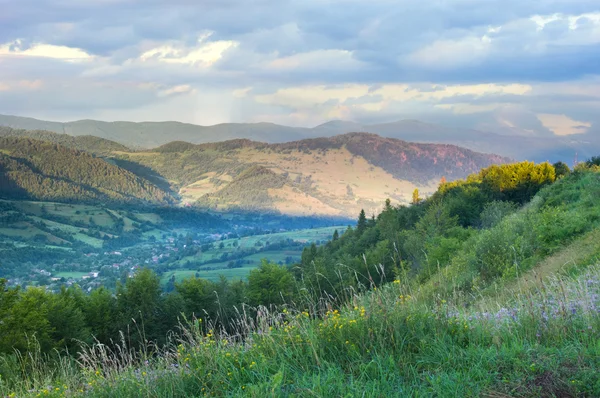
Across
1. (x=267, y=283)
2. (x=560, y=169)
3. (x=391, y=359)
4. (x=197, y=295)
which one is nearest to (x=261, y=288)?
(x=267, y=283)

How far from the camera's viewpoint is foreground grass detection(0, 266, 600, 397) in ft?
14.5

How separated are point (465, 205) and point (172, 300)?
143ft

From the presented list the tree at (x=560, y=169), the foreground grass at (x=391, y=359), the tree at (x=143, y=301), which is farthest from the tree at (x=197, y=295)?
the tree at (x=560, y=169)

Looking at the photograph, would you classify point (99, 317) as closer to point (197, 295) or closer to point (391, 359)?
point (197, 295)

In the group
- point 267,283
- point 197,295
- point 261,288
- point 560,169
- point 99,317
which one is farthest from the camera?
point 560,169

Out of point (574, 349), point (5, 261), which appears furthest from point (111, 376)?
point (5, 261)

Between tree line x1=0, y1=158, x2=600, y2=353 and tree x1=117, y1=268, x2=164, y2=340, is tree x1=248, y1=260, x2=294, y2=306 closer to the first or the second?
tree line x1=0, y1=158, x2=600, y2=353

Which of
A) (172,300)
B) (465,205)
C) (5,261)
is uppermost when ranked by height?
(465,205)

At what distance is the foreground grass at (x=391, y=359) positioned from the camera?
4410 millimetres

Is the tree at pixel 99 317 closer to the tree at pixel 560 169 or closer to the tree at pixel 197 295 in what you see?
the tree at pixel 197 295

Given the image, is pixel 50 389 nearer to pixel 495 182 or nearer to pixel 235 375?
pixel 235 375

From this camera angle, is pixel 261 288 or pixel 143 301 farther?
pixel 261 288

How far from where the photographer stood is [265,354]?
18.0 ft

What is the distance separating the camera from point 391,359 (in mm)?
4918
